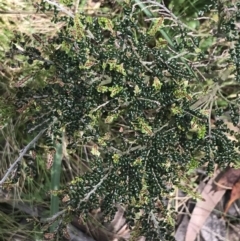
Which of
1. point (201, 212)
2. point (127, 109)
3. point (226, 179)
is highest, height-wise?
point (127, 109)

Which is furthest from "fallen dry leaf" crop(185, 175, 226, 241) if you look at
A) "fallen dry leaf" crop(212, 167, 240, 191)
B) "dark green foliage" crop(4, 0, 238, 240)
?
"dark green foliage" crop(4, 0, 238, 240)

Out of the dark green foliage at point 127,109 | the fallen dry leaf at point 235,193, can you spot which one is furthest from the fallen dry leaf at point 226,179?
the dark green foliage at point 127,109

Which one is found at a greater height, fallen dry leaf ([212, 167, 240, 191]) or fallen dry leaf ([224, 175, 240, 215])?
fallen dry leaf ([212, 167, 240, 191])

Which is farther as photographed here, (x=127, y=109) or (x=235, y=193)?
(x=235, y=193)

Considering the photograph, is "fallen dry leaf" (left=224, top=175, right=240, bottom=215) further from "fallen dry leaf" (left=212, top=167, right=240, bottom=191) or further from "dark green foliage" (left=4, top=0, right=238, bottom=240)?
"dark green foliage" (left=4, top=0, right=238, bottom=240)

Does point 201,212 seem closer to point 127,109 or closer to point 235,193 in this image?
point 235,193

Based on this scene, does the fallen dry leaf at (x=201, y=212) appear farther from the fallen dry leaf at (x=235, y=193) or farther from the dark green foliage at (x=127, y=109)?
the dark green foliage at (x=127, y=109)

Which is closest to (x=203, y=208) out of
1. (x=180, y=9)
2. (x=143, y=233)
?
(x=143, y=233)

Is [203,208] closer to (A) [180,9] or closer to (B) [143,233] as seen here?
(B) [143,233]

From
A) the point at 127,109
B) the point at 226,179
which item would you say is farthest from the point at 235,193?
the point at 127,109
